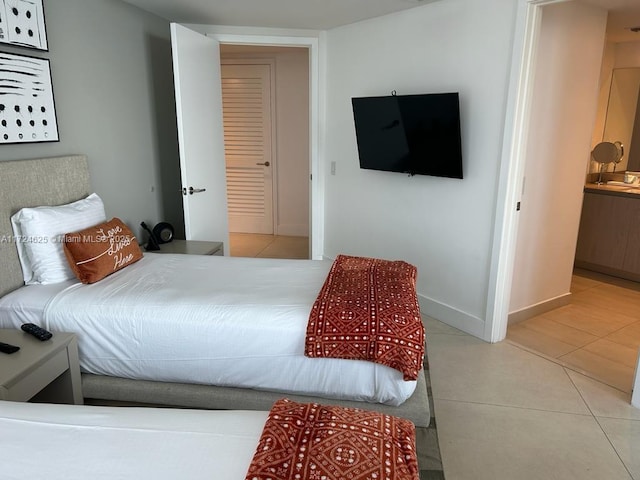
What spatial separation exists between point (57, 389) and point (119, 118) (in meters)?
2.04

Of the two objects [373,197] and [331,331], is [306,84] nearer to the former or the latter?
[373,197]

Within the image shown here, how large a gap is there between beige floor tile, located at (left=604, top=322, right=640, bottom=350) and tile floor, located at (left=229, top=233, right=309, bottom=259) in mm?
3088

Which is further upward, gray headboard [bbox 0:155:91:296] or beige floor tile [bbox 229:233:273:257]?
gray headboard [bbox 0:155:91:296]

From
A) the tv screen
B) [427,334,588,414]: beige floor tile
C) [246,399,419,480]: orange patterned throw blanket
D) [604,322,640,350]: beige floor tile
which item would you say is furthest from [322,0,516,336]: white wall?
[246,399,419,480]: orange patterned throw blanket

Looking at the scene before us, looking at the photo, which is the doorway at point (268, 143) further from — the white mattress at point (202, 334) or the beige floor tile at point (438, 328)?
the white mattress at point (202, 334)

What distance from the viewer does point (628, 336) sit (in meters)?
3.28

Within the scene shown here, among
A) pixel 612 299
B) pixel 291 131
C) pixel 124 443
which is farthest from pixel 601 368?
pixel 291 131

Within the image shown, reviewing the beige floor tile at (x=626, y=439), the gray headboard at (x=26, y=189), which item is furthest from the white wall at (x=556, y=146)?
the gray headboard at (x=26, y=189)

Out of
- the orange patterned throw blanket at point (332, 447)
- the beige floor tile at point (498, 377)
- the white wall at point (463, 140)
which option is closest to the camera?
the orange patterned throw blanket at point (332, 447)

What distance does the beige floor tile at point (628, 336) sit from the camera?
125 inches

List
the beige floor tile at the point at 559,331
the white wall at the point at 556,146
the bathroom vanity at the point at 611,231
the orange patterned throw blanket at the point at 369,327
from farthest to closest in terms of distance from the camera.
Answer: the bathroom vanity at the point at 611,231, the beige floor tile at the point at 559,331, the white wall at the point at 556,146, the orange patterned throw blanket at the point at 369,327

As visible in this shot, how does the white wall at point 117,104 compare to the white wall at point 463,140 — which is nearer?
the white wall at point 117,104

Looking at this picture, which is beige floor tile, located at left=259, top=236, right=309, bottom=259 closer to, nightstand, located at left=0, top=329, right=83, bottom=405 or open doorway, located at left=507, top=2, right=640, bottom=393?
open doorway, located at left=507, top=2, right=640, bottom=393

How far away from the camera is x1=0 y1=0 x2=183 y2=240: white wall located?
9.11ft
